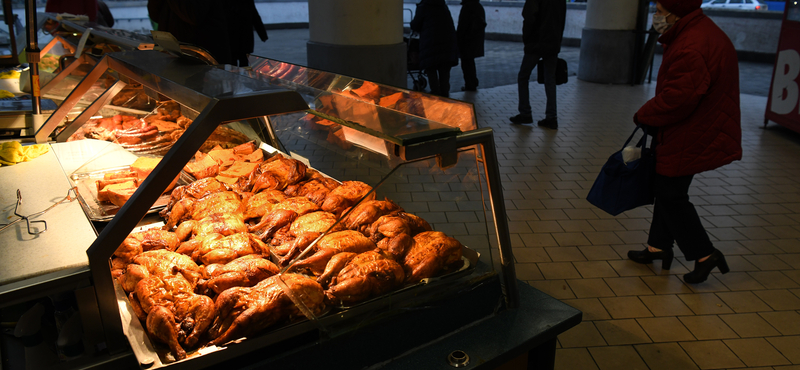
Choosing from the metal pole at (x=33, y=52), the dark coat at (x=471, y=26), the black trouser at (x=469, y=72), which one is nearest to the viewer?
the metal pole at (x=33, y=52)

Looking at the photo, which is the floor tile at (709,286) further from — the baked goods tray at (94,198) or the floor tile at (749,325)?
the baked goods tray at (94,198)

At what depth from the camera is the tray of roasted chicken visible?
5.48ft

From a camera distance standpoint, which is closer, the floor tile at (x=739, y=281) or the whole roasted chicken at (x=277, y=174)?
the whole roasted chicken at (x=277, y=174)

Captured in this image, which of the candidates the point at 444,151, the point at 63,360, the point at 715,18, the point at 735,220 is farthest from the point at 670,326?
the point at 715,18

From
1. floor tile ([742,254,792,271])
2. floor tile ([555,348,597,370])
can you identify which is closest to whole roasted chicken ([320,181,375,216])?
floor tile ([555,348,597,370])

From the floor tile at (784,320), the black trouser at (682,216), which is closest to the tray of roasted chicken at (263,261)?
the black trouser at (682,216)

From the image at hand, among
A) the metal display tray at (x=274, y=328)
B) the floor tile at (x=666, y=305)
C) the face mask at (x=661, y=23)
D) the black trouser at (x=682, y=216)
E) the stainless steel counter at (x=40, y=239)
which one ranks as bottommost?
the floor tile at (x=666, y=305)

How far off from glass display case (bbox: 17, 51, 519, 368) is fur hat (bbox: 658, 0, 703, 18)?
2.04 m

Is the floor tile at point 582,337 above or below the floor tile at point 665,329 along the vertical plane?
below

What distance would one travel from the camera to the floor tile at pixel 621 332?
3.14 m

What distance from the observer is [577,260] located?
4.06 metres

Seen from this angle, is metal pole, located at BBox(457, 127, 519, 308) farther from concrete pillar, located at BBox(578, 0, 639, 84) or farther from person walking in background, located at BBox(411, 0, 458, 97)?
concrete pillar, located at BBox(578, 0, 639, 84)

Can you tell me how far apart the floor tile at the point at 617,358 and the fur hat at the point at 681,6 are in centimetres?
206

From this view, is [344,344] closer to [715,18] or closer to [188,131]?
[188,131]
